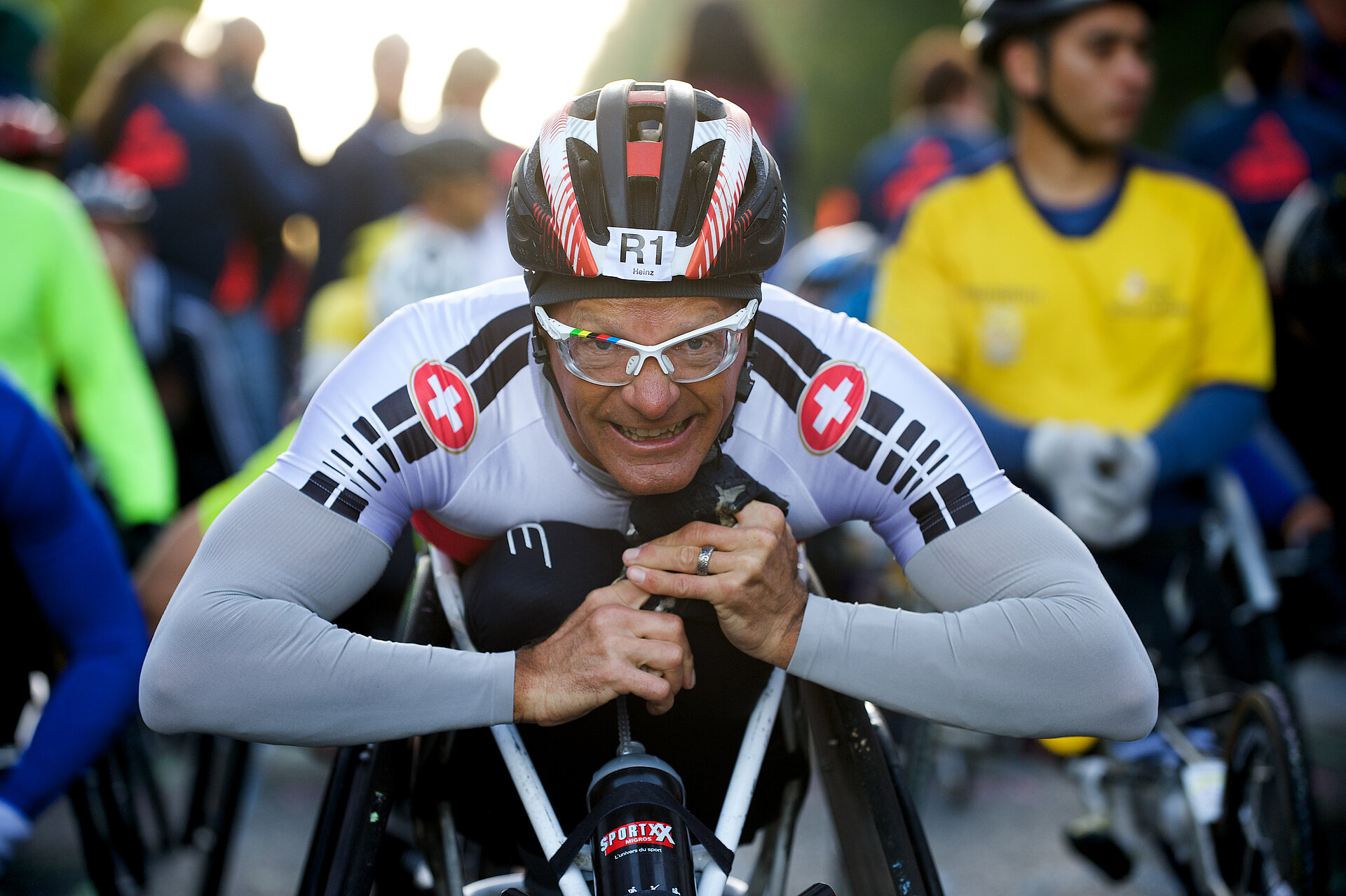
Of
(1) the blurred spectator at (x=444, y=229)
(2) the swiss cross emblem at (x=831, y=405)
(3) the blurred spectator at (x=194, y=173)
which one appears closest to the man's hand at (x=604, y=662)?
(2) the swiss cross emblem at (x=831, y=405)

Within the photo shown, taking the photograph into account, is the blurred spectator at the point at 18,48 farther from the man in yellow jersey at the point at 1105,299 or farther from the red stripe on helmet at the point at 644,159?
the red stripe on helmet at the point at 644,159

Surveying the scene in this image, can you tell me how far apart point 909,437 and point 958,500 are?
0.14 metres

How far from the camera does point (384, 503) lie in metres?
2.24

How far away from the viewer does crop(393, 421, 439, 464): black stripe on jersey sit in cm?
222

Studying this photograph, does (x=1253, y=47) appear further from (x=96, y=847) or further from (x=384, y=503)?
(x=96, y=847)

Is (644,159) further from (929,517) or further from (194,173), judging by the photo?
(194,173)

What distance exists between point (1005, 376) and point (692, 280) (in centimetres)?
213

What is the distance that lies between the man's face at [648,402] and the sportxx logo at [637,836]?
1.87 feet

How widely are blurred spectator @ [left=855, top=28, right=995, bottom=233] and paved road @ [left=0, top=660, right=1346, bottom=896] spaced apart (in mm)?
3609

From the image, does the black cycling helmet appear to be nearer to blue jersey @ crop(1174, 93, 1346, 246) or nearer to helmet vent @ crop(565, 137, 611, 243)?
helmet vent @ crop(565, 137, 611, 243)

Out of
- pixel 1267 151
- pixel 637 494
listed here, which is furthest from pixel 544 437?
pixel 1267 151

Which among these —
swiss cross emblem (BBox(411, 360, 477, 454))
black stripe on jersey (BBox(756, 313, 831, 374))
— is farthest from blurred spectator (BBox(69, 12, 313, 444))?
black stripe on jersey (BBox(756, 313, 831, 374))

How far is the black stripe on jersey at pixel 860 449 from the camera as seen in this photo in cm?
231

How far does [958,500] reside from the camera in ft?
7.43
